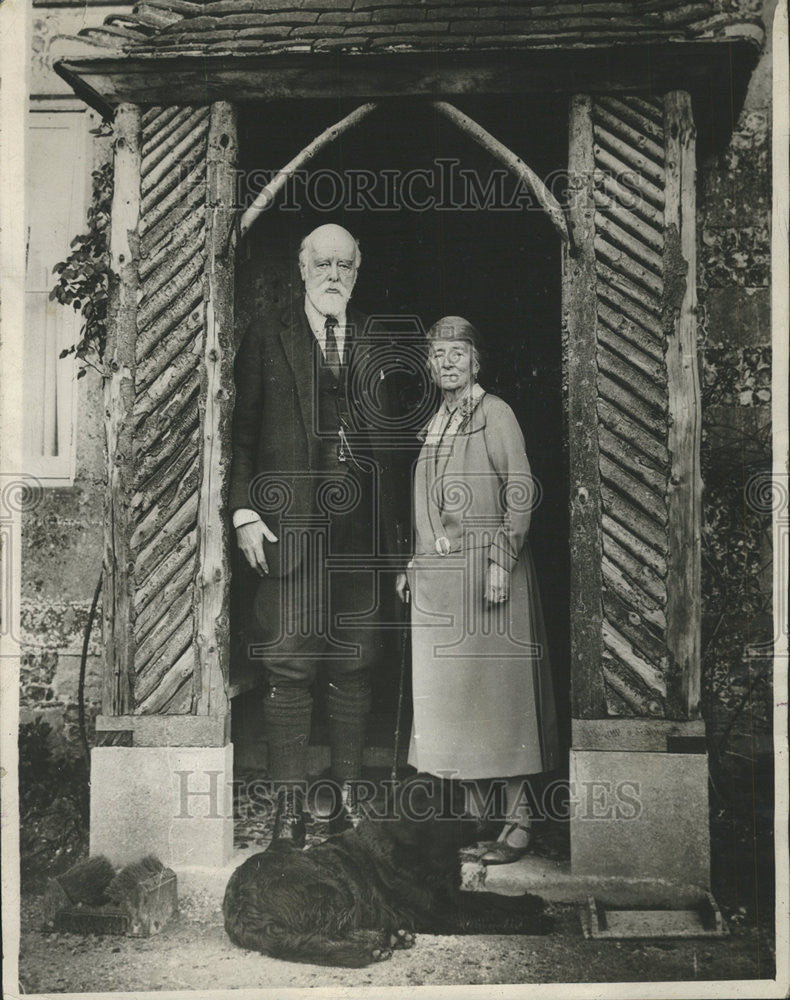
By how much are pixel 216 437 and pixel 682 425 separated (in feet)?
6.12

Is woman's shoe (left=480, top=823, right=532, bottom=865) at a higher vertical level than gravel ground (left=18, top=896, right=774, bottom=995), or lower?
higher

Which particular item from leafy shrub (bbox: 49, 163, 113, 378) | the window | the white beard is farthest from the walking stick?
leafy shrub (bbox: 49, 163, 113, 378)

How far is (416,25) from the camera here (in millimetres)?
3918

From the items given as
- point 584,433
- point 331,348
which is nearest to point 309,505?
point 331,348

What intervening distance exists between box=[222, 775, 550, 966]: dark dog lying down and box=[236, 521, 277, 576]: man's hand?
3.76 feet

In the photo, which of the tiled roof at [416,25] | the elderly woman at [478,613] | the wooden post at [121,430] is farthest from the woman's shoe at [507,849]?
the tiled roof at [416,25]

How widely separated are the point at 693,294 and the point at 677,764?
6.05ft

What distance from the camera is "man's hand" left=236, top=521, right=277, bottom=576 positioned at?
4062 millimetres

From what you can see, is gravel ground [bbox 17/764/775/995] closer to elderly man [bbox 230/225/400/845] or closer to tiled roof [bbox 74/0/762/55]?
elderly man [bbox 230/225/400/845]

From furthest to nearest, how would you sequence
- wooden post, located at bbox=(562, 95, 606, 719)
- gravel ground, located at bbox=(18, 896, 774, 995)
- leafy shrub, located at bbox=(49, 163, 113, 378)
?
leafy shrub, located at bbox=(49, 163, 113, 378) < wooden post, located at bbox=(562, 95, 606, 719) < gravel ground, located at bbox=(18, 896, 774, 995)

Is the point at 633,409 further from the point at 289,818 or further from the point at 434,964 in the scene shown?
the point at 434,964

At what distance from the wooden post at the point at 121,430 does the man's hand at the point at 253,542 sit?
1.52ft

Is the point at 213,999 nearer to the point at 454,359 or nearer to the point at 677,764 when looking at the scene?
the point at 677,764

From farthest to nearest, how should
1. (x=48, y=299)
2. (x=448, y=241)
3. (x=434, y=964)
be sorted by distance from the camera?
(x=448, y=241), (x=48, y=299), (x=434, y=964)
